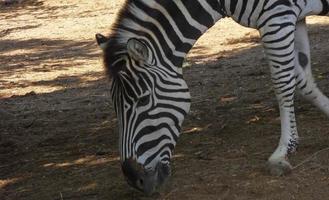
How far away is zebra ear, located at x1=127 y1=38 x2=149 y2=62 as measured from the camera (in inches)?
185

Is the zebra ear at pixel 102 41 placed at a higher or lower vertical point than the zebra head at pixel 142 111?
higher

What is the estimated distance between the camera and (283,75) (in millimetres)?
5434

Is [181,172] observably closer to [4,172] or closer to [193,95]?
[4,172]

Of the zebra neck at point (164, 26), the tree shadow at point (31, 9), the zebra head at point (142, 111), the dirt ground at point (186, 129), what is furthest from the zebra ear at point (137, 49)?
the tree shadow at point (31, 9)

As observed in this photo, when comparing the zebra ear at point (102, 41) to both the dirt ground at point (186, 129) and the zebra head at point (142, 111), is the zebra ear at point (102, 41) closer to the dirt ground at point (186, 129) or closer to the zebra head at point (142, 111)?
the zebra head at point (142, 111)

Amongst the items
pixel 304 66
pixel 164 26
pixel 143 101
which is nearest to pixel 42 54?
pixel 304 66

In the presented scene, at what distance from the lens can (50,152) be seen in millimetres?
6750

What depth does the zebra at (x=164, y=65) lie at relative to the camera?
4734mm

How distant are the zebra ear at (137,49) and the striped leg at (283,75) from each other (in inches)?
48.4

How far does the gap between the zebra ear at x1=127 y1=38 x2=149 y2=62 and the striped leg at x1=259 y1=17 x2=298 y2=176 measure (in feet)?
4.03

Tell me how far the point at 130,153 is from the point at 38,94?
5.43m

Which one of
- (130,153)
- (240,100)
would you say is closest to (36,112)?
(240,100)

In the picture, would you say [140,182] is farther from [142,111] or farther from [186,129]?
[186,129]

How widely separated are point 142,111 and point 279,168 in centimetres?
136
